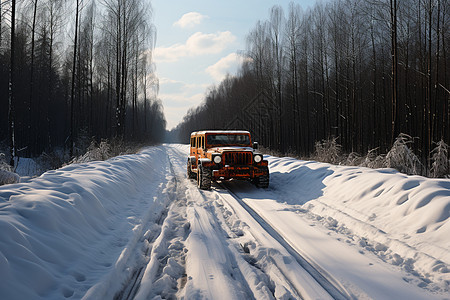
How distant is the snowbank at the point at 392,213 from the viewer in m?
3.95

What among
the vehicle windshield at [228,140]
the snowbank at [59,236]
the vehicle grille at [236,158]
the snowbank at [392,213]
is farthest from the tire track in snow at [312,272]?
the vehicle windshield at [228,140]

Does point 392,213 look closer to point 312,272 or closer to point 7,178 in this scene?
point 312,272

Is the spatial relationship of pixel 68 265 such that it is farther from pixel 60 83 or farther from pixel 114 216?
pixel 60 83

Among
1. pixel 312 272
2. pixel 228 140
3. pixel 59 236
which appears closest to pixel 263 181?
pixel 228 140

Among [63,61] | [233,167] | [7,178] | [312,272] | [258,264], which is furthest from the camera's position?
[63,61]

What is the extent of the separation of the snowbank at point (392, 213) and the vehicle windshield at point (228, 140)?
3.63 meters

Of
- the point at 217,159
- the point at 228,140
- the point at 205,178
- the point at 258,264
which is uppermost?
the point at 228,140

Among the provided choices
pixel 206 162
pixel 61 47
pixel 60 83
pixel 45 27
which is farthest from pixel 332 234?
pixel 60 83

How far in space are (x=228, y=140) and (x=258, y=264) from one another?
8197 millimetres

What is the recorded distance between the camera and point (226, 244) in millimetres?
4688

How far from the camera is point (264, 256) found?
4.10m

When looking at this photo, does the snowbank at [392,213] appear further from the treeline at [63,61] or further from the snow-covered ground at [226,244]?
the treeline at [63,61]

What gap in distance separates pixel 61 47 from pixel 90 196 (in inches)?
1300

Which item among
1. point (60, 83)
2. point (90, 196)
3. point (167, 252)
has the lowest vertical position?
point (167, 252)
